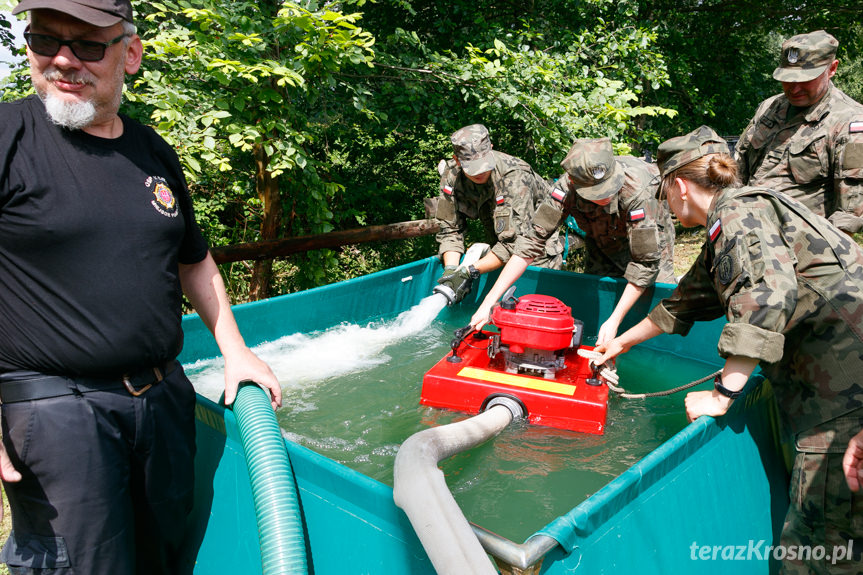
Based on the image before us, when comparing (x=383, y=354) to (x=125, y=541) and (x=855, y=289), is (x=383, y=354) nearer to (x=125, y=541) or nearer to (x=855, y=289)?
(x=125, y=541)

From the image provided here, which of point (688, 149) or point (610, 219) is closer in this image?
point (688, 149)

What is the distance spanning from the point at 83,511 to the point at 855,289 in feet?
7.07

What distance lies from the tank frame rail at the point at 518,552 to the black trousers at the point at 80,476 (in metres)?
0.91

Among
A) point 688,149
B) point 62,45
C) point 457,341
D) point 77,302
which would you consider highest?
point 62,45

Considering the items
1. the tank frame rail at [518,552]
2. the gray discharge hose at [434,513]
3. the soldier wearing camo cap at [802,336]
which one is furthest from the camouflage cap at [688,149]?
the tank frame rail at [518,552]

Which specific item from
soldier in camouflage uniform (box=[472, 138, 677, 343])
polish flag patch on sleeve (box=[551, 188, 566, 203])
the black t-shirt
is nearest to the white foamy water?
soldier in camouflage uniform (box=[472, 138, 677, 343])

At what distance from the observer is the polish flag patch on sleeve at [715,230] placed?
1.90 metres

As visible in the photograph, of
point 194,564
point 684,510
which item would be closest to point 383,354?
point 194,564

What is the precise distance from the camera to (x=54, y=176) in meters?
1.46

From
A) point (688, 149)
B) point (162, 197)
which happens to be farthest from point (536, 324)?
point (162, 197)

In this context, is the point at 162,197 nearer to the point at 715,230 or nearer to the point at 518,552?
the point at 518,552

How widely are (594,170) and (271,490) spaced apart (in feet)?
8.41

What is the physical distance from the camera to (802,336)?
6.17 feet

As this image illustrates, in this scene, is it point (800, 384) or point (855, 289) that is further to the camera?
point (800, 384)
